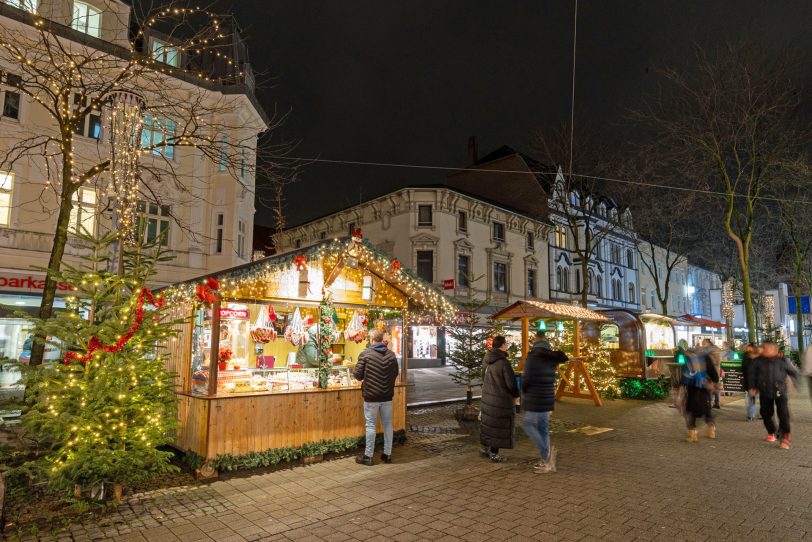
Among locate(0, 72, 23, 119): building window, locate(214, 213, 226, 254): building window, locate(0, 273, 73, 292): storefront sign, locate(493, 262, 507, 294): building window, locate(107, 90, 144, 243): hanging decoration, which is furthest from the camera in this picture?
locate(493, 262, 507, 294): building window

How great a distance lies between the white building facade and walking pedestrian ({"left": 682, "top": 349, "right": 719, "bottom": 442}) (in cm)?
1831

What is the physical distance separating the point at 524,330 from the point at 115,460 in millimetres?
10310

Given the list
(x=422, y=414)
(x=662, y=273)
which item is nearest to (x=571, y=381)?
(x=422, y=414)

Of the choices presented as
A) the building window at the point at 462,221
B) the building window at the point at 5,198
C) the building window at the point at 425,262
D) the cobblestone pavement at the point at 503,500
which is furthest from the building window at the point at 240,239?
the building window at the point at 462,221

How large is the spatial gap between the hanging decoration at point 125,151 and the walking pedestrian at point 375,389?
401 cm

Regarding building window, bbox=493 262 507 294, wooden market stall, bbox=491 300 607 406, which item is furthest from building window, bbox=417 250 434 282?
wooden market stall, bbox=491 300 607 406

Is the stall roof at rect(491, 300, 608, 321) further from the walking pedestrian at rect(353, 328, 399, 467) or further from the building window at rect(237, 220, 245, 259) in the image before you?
A: the building window at rect(237, 220, 245, 259)

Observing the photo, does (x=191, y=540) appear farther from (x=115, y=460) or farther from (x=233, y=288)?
(x=233, y=288)

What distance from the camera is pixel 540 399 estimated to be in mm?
7395

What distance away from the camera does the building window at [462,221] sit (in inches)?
1263

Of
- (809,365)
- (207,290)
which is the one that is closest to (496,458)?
(207,290)

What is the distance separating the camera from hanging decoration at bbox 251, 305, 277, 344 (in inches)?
363

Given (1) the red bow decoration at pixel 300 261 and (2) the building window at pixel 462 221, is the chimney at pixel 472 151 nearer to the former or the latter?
(2) the building window at pixel 462 221

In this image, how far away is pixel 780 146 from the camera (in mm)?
19188
